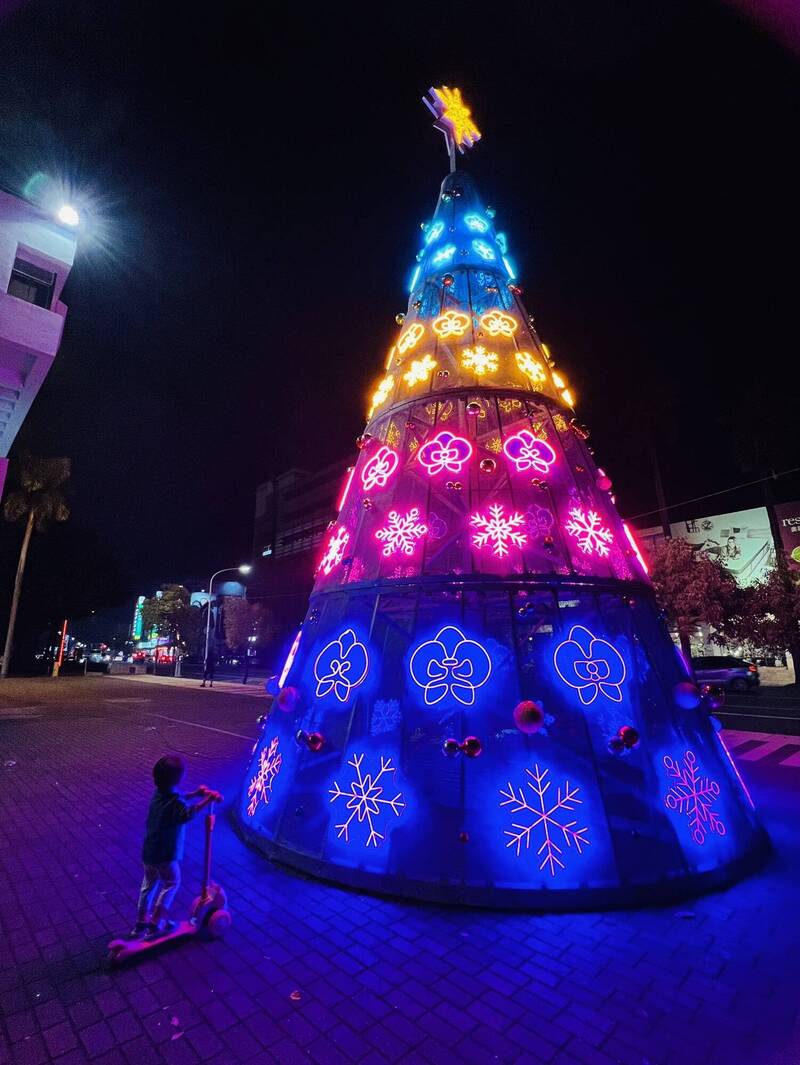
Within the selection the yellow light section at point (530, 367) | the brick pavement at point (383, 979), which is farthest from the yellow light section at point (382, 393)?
the brick pavement at point (383, 979)

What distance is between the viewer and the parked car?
2266 cm

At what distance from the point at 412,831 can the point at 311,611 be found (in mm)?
3222

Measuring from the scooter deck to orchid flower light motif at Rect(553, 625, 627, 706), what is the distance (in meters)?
4.00

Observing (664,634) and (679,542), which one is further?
(679,542)

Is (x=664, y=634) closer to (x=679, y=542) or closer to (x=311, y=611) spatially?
(x=311, y=611)

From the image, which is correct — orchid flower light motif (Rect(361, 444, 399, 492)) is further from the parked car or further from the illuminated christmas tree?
the parked car

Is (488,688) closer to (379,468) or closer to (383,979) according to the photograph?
(383,979)

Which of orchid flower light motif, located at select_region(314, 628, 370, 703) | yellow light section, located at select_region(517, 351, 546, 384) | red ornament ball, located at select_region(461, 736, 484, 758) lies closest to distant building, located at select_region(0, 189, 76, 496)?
orchid flower light motif, located at select_region(314, 628, 370, 703)

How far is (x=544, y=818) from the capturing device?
4359mm

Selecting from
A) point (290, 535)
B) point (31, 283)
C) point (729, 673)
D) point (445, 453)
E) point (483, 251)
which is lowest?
point (729, 673)

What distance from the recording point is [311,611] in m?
6.83

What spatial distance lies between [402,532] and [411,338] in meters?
3.59

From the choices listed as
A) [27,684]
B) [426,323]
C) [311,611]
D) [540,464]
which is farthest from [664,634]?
[27,684]

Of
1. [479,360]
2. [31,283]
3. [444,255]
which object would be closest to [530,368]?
[479,360]
